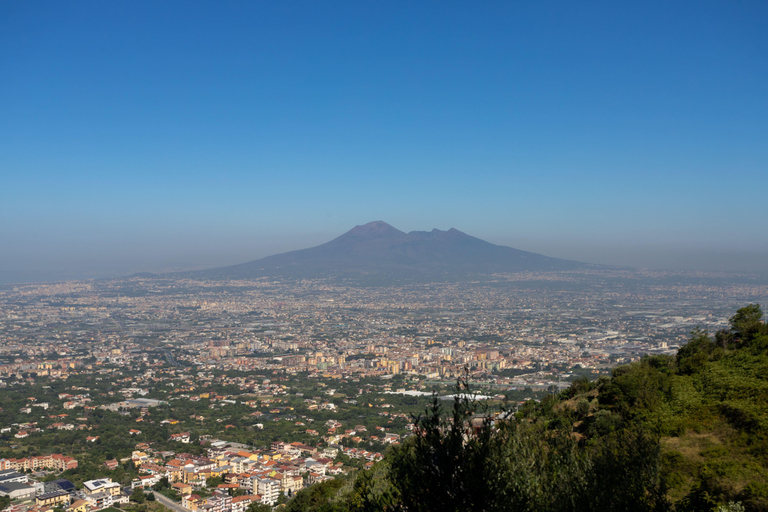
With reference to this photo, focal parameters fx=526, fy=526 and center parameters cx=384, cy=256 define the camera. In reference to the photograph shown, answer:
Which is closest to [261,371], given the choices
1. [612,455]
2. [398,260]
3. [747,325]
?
[747,325]

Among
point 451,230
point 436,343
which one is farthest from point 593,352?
point 451,230

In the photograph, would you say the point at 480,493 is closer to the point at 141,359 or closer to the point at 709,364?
the point at 709,364

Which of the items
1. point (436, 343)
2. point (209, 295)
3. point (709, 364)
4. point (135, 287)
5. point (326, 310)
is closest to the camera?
point (709, 364)

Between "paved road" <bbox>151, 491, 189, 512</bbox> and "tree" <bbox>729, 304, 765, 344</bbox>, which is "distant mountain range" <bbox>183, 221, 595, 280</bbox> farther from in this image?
"tree" <bbox>729, 304, 765, 344</bbox>

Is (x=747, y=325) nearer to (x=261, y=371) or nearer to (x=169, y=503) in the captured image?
(x=169, y=503)

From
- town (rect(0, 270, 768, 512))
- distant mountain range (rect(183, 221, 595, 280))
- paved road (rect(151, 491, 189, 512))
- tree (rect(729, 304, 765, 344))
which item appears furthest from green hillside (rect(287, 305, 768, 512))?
distant mountain range (rect(183, 221, 595, 280))

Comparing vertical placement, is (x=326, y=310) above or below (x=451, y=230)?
below
